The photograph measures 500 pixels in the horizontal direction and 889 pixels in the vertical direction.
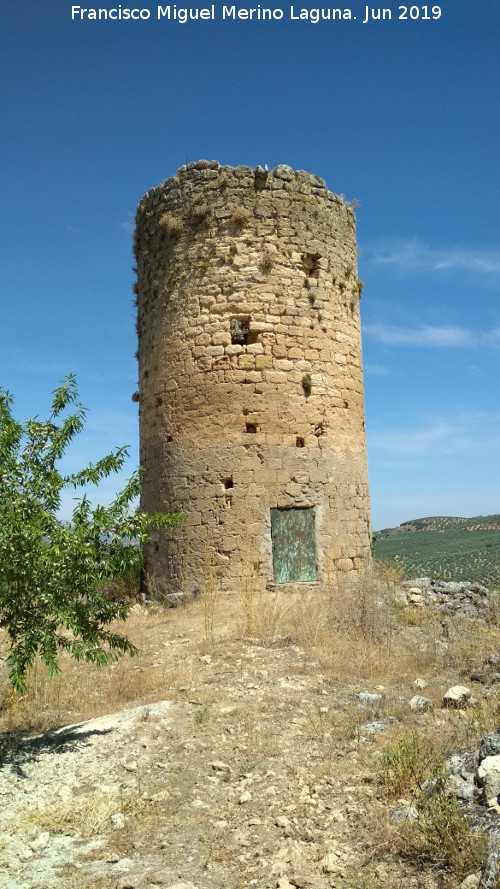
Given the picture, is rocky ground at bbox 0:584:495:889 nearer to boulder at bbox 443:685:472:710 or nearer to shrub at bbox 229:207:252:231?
boulder at bbox 443:685:472:710

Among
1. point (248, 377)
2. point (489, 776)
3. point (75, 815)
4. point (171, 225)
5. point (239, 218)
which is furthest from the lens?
point (171, 225)

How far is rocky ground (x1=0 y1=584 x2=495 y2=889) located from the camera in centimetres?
343

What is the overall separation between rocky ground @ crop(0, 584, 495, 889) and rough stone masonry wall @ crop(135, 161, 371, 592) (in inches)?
133

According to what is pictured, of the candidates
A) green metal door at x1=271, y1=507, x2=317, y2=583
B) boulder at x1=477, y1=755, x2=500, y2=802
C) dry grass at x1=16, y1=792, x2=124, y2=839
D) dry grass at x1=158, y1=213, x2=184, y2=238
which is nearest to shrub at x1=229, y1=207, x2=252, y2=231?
dry grass at x1=158, y1=213, x2=184, y2=238

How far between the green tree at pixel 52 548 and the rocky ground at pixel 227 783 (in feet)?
2.56

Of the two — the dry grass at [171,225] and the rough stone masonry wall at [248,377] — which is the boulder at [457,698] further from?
the dry grass at [171,225]

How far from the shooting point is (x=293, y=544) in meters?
10.1

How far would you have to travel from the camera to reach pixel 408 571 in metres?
16.3

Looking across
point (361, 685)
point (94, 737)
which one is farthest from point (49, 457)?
point (361, 685)

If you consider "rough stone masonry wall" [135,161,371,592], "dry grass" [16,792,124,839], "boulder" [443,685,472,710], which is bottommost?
"dry grass" [16,792,124,839]

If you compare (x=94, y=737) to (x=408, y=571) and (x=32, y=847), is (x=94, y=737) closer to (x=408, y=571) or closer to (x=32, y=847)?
(x=32, y=847)

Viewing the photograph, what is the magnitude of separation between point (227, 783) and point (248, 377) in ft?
22.1

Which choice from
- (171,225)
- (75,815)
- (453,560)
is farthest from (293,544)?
(453,560)

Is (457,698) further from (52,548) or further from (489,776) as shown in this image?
(52,548)
